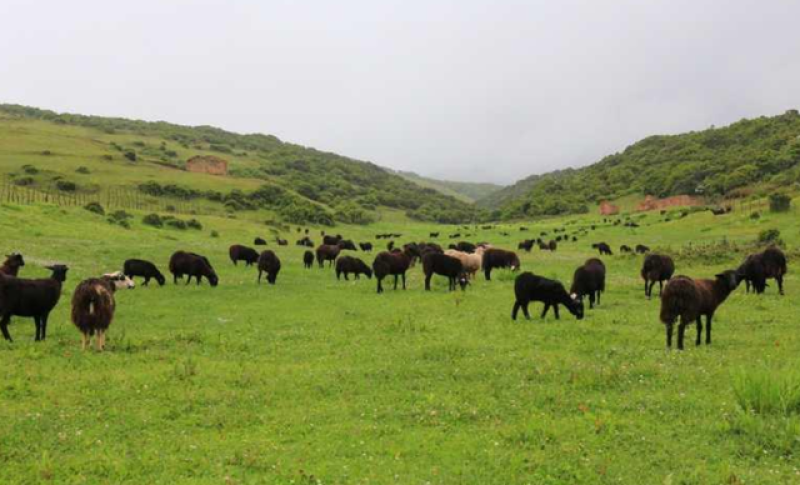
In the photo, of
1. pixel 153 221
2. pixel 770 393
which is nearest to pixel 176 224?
pixel 153 221

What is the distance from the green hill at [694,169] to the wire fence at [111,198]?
81.9 meters

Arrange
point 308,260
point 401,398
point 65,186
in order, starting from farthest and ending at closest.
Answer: point 65,186 < point 308,260 < point 401,398

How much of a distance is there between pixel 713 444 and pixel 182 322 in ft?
53.3

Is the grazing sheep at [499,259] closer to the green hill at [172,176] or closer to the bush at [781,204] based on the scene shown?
the bush at [781,204]

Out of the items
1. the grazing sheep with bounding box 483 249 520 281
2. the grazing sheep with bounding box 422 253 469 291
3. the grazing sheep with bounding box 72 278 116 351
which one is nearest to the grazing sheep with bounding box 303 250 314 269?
the grazing sheep with bounding box 483 249 520 281

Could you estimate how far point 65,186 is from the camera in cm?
7475

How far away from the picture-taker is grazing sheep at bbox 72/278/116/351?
14716mm

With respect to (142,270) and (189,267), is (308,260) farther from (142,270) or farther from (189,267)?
(142,270)

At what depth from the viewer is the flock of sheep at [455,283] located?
14.7 metres

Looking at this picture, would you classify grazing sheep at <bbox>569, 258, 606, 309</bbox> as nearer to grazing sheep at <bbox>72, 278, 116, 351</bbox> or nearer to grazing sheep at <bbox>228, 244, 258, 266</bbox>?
grazing sheep at <bbox>72, 278, 116, 351</bbox>

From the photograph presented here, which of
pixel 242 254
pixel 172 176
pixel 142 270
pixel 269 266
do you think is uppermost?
pixel 172 176

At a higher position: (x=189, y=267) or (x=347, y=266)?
(x=347, y=266)

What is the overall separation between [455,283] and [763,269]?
514 inches

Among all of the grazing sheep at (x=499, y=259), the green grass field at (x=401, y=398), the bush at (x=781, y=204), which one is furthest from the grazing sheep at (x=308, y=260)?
the bush at (x=781, y=204)
